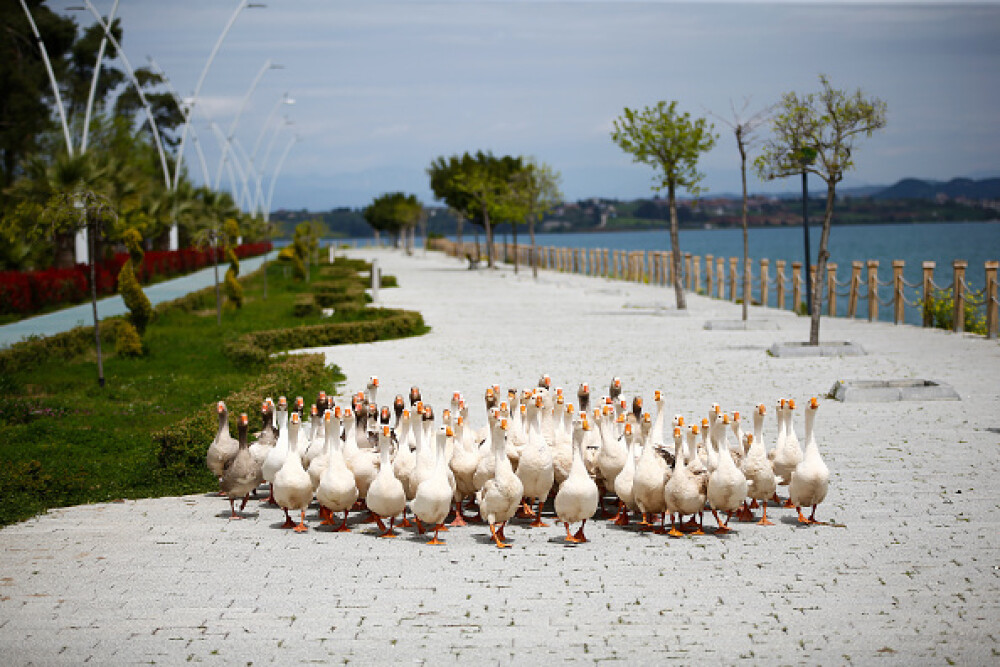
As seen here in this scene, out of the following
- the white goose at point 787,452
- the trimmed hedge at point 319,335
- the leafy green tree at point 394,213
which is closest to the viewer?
the white goose at point 787,452

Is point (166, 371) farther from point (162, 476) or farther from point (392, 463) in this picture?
point (392, 463)

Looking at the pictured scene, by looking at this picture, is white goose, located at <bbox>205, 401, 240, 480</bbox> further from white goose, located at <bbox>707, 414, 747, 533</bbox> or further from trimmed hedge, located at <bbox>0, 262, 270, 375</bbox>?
trimmed hedge, located at <bbox>0, 262, 270, 375</bbox>

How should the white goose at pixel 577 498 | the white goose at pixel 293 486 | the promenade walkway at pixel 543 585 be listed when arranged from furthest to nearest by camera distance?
the white goose at pixel 293 486, the white goose at pixel 577 498, the promenade walkway at pixel 543 585

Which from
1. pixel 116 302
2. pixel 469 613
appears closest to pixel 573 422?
pixel 469 613

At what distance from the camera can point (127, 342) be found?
18.9 m

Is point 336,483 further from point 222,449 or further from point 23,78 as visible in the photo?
point 23,78

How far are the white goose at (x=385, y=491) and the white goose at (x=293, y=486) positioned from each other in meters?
0.61

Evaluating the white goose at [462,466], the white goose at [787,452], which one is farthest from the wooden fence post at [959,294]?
the white goose at [462,466]

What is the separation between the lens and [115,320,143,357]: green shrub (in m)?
18.9

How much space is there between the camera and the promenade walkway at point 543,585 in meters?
5.70

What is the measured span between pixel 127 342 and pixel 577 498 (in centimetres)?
1355

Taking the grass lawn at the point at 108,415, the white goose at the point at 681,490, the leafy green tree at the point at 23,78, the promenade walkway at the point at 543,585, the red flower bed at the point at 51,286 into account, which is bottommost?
the promenade walkway at the point at 543,585

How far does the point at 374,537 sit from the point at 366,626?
6.30 ft

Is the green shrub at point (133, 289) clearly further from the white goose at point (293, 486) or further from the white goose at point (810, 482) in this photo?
the white goose at point (810, 482)
